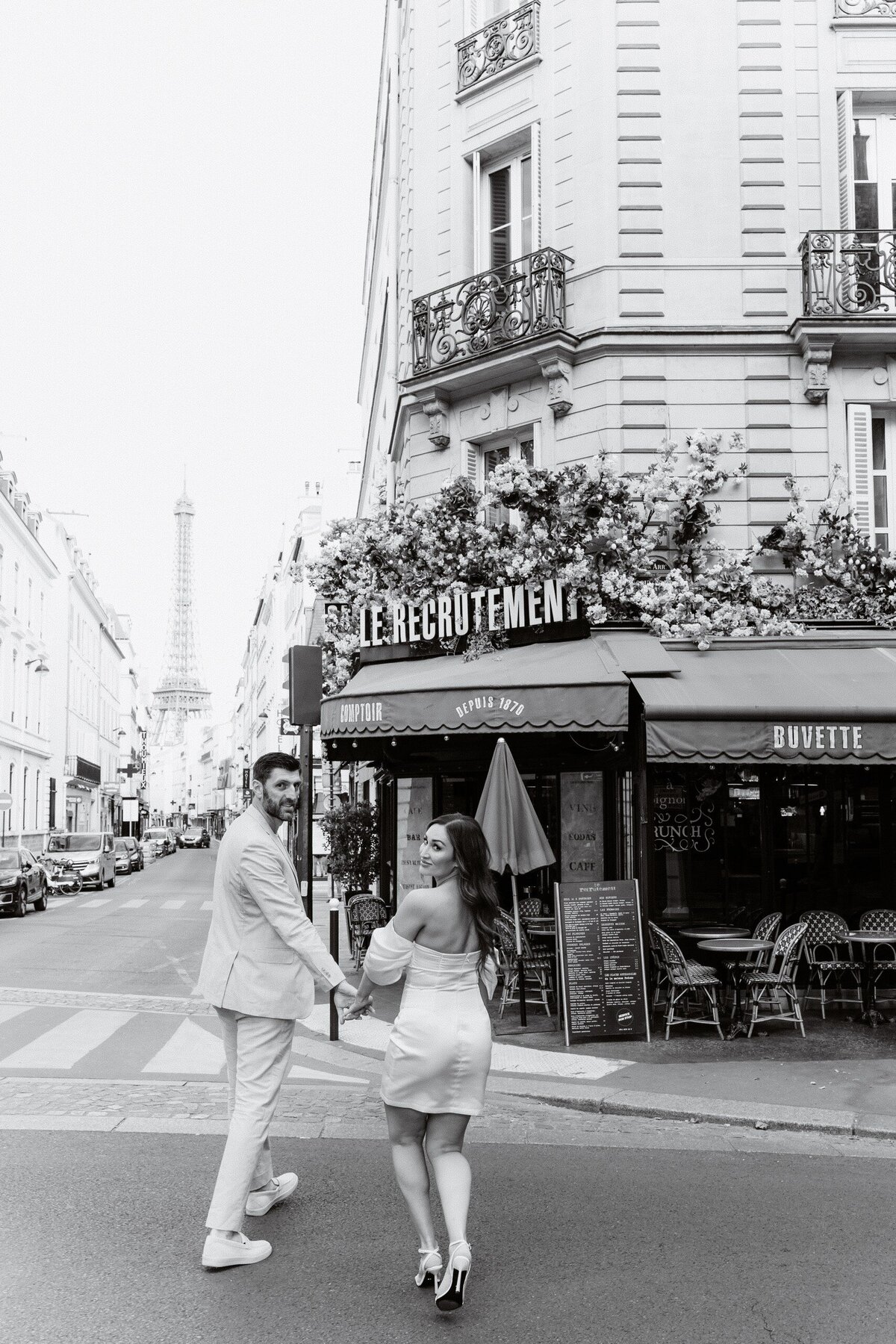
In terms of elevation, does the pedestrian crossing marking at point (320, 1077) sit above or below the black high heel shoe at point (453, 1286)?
below

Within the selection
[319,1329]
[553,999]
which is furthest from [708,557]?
[319,1329]

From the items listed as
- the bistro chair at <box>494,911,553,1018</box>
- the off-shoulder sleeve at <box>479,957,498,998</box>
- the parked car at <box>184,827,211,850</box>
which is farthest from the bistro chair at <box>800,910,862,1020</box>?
the parked car at <box>184,827,211,850</box>

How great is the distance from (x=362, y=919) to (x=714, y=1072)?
6.24m

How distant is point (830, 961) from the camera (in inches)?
424

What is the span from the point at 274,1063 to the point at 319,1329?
1.06 meters

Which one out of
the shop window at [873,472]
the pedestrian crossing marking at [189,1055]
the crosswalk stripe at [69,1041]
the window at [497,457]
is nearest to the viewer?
the pedestrian crossing marking at [189,1055]

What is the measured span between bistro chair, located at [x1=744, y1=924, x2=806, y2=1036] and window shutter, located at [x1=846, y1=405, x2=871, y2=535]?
5.25 meters

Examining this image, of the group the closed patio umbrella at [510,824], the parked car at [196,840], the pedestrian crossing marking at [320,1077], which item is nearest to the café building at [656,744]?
the closed patio umbrella at [510,824]

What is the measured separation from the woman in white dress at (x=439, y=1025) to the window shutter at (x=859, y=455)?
32.6 ft

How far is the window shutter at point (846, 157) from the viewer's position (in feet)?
43.8

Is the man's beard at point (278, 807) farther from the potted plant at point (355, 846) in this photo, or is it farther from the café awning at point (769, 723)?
the potted plant at point (355, 846)

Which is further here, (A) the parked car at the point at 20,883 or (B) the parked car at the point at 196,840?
(B) the parked car at the point at 196,840

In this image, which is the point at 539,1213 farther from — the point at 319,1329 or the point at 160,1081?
the point at 160,1081

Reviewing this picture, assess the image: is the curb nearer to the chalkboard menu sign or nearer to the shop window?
the chalkboard menu sign
